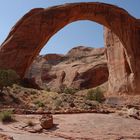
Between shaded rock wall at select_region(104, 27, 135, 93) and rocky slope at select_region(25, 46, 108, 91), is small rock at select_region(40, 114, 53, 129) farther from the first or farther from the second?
rocky slope at select_region(25, 46, 108, 91)

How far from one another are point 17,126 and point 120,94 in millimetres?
20512

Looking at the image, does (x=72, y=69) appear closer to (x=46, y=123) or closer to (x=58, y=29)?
(x=58, y=29)

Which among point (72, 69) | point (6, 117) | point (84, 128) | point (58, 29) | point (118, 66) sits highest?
point (58, 29)

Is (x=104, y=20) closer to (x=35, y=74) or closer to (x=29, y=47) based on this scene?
(x=29, y=47)

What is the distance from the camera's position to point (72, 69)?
1960 inches

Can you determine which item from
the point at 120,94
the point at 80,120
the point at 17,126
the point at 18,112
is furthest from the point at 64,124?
the point at 120,94

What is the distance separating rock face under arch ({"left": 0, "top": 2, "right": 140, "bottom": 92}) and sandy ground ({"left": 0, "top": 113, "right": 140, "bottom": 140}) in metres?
16.2

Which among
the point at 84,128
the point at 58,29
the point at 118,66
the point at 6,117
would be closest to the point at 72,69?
the point at 118,66

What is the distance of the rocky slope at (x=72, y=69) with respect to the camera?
44375 mm

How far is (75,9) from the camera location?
29312mm

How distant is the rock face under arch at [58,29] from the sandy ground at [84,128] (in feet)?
53.1

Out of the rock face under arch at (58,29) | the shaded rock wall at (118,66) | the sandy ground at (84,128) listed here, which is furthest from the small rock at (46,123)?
the shaded rock wall at (118,66)

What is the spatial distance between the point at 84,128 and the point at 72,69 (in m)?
40.2

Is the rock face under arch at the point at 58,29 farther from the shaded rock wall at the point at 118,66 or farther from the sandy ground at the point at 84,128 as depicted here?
the sandy ground at the point at 84,128
